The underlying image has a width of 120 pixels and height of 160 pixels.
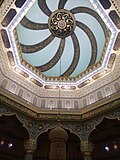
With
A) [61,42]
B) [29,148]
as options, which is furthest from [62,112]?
[61,42]

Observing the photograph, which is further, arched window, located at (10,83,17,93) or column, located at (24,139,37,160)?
arched window, located at (10,83,17,93)

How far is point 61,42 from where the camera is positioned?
13008 mm

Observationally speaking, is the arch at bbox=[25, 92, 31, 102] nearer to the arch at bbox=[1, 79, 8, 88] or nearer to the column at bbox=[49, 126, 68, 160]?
the arch at bbox=[1, 79, 8, 88]

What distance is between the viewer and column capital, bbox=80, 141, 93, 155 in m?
9.60

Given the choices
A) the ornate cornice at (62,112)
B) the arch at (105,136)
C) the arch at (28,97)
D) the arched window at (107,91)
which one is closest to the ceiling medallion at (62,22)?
the arch at (28,97)

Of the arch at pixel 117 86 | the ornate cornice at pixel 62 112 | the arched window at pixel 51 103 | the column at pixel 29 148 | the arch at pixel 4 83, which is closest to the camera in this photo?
the ornate cornice at pixel 62 112

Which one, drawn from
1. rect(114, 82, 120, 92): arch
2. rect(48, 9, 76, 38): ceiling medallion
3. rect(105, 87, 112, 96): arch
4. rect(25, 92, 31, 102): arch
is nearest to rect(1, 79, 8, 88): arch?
rect(25, 92, 31, 102): arch

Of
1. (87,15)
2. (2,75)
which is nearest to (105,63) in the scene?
(87,15)

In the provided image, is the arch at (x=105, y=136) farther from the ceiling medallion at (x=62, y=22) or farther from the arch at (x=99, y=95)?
the ceiling medallion at (x=62, y=22)

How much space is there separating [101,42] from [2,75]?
5745mm

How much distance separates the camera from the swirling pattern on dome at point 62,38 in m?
11.7

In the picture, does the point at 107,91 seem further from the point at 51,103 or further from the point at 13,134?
the point at 13,134

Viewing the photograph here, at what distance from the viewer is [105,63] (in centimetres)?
1096

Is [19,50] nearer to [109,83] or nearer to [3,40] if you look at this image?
[3,40]
